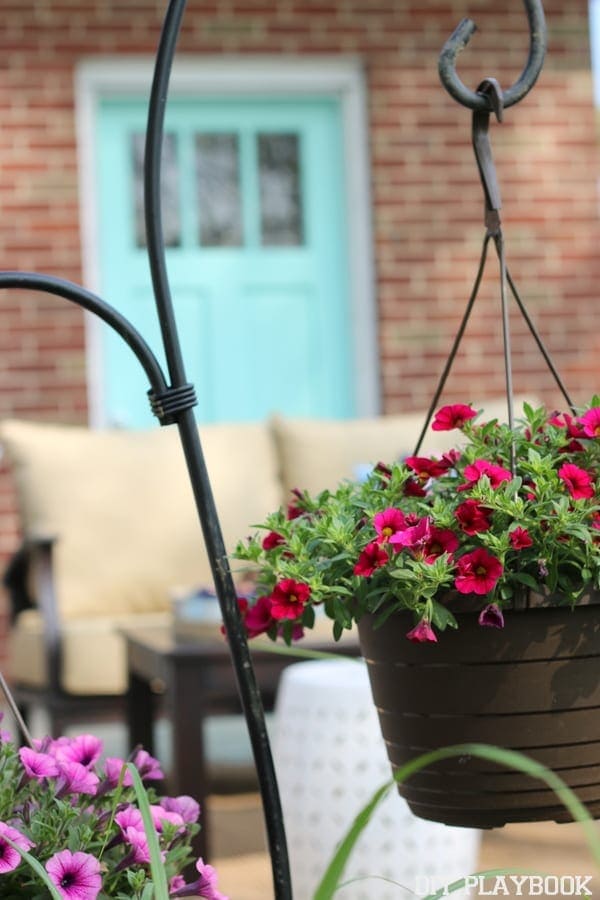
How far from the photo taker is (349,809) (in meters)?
2.34

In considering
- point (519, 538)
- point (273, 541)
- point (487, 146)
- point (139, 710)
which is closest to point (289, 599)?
point (273, 541)

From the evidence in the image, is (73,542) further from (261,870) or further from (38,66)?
(38,66)

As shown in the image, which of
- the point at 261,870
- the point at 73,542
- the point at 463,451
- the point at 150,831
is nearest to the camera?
the point at 150,831

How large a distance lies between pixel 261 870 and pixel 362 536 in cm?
211

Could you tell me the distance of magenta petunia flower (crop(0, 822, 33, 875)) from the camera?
0.90 meters

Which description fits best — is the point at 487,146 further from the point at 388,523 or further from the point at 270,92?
the point at 270,92

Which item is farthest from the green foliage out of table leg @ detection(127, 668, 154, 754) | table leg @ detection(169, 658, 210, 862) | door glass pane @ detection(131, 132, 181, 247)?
door glass pane @ detection(131, 132, 181, 247)

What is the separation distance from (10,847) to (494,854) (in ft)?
7.21

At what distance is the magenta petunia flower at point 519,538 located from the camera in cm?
94

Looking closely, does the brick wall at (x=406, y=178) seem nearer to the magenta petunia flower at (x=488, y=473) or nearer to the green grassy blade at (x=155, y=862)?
the magenta petunia flower at (x=488, y=473)

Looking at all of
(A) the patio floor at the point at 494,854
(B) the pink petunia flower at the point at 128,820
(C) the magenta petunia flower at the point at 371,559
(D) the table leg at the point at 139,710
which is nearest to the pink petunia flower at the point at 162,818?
(B) the pink petunia flower at the point at 128,820

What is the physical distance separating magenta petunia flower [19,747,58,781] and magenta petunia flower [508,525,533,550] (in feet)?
1.21

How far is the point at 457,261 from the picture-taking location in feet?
18.5

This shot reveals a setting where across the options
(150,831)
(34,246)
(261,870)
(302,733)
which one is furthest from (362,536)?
(34,246)
